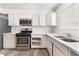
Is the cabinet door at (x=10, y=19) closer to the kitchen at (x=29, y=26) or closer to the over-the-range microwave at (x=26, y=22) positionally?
the kitchen at (x=29, y=26)

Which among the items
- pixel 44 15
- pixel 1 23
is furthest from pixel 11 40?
pixel 44 15

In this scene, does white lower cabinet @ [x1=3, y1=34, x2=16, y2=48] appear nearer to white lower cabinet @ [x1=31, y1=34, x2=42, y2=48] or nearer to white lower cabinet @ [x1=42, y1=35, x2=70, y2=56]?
white lower cabinet @ [x1=31, y1=34, x2=42, y2=48]

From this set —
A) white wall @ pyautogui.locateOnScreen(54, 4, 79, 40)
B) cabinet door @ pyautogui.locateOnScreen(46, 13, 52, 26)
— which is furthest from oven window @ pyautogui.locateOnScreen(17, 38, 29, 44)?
white wall @ pyautogui.locateOnScreen(54, 4, 79, 40)

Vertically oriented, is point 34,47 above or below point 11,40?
below

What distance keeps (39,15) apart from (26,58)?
4824mm

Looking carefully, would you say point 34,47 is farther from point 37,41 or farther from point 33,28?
point 33,28

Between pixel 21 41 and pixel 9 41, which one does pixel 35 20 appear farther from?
→ pixel 9 41

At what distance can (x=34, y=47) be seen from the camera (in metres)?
5.04

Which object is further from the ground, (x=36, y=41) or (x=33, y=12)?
(x=33, y=12)

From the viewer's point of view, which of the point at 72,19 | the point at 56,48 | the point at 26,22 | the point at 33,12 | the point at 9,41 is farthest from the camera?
the point at 33,12

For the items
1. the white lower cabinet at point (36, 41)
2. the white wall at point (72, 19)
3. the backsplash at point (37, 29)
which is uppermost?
the white wall at point (72, 19)

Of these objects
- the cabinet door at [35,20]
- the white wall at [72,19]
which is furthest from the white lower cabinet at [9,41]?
the white wall at [72,19]

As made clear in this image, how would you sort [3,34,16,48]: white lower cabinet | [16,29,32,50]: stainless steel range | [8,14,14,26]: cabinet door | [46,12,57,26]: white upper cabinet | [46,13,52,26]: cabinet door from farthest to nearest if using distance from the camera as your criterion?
[8,14,14,26]: cabinet door → [46,13,52,26]: cabinet door → [46,12,57,26]: white upper cabinet → [3,34,16,48]: white lower cabinet → [16,29,32,50]: stainless steel range

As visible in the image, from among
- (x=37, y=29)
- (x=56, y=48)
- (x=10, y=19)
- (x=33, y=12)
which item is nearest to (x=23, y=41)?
(x=37, y=29)
